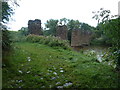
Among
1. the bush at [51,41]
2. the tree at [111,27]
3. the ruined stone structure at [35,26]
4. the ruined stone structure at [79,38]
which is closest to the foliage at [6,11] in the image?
the tree at [111,27]

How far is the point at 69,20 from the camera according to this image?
29219 mm

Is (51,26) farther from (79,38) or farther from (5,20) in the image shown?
(5,20)

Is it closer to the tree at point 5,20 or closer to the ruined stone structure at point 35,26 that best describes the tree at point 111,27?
the tree at point 5,20

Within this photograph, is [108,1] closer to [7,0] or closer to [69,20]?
[7,0]

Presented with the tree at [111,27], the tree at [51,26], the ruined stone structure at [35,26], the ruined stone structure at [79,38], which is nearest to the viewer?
the tree at [111,27]

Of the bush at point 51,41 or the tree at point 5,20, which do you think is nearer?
the tree at point 5,20

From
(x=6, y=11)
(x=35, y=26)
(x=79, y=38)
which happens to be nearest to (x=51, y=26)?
(x=79, y=38)

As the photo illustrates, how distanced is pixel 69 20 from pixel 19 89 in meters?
27.2

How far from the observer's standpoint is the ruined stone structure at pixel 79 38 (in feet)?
60.0

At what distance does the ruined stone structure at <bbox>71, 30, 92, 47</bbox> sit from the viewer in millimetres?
18281

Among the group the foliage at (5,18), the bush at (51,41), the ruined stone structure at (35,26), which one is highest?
the ruined stone structure at (35,26)

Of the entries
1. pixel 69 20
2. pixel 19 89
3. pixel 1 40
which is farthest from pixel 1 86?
pixel 69 20

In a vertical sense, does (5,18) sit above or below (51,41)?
above

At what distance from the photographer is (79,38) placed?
19141mm
